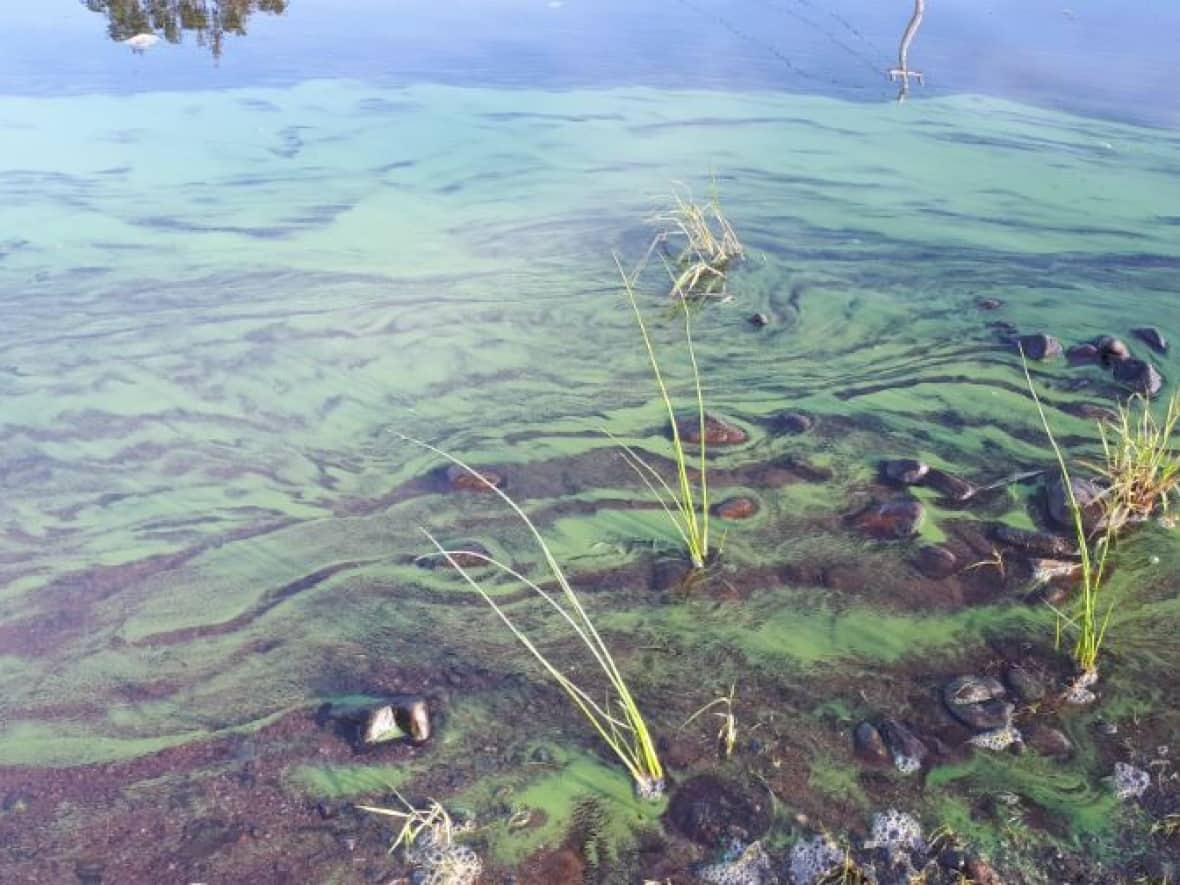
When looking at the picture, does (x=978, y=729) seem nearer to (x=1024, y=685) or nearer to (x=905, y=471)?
(x=1024, y=685)

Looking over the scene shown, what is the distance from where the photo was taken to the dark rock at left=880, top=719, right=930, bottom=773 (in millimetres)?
1453

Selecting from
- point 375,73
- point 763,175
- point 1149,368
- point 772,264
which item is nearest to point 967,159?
point 763,175

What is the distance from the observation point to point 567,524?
2.04 metres

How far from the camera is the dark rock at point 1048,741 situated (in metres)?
1.47

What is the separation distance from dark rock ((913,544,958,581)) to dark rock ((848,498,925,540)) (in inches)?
2.6

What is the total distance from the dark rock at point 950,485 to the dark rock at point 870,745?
72 centimetres

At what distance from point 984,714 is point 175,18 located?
6262 mm

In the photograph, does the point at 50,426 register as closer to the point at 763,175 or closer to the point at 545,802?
the point at 545,802

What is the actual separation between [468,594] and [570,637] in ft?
0.77

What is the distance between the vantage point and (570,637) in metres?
1.73

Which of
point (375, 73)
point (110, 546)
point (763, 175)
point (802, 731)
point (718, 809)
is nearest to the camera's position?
point (718, 809)

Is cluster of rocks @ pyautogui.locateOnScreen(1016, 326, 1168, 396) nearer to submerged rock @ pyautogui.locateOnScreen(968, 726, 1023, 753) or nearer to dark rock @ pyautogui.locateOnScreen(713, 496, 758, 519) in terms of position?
dark rock @ pyautogui.locateOnScreen(713, 496, 758, 519)

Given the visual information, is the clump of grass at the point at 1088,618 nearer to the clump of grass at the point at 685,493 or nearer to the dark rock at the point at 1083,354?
the clump of grass at the point at 685,493

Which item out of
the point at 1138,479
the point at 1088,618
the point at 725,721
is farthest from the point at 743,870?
the point at 1138,479
